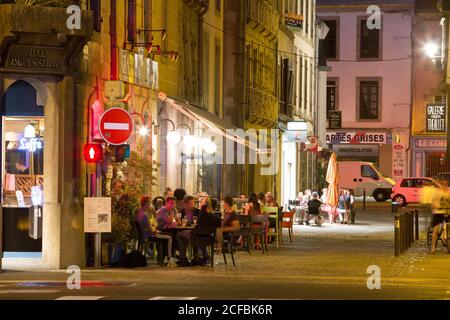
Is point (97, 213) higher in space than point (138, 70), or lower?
lower

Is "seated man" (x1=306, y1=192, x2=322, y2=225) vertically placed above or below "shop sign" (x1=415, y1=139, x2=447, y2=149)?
below

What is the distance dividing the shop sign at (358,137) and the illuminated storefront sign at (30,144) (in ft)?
182

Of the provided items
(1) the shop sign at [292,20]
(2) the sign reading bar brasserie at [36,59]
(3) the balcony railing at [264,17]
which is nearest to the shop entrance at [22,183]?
(2) the sign reading bar brasserie at [36,59]

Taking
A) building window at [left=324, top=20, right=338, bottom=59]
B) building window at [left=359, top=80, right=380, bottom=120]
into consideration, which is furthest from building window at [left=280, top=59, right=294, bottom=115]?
building window at [left=324, top=20, right=338, bottom=59]

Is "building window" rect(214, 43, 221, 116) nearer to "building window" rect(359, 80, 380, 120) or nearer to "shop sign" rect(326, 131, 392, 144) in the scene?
"shop sign" rect(326, 131, 392, 144)

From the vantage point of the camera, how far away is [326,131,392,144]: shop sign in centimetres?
8050

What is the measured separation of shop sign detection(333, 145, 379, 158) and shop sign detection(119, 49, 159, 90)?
171ft

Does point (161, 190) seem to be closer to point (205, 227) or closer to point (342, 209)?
point (205, 227)

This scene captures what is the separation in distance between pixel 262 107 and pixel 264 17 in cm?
346

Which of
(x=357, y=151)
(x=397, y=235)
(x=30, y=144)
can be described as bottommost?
(x=397, y=235)

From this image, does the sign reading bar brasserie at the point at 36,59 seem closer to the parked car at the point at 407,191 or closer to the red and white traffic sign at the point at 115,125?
the red and white traffic sign at the point at 115,125

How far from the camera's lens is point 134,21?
2947 centimetres

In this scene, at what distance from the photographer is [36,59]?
24.5 metres

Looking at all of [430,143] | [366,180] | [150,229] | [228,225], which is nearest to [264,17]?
[228,225]
